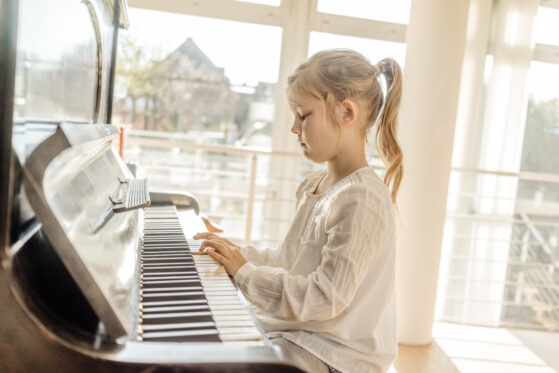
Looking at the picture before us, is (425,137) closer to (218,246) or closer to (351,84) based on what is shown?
(351,84)

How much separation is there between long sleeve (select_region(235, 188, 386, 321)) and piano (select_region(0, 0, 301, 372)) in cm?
7

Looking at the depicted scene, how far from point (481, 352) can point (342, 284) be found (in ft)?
6.28

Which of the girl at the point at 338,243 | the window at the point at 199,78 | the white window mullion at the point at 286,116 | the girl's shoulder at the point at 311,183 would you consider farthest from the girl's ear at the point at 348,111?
the window at the point at 199,78

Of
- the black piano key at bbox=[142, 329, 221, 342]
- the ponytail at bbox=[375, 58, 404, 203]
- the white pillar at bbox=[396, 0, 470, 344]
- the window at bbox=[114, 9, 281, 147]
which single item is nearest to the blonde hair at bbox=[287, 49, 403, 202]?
the ponytail at bbox=[375, 58, 404, 203]

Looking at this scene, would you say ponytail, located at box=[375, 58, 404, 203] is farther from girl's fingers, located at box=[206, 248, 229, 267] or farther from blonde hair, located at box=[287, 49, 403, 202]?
girl's fingers, located at box=[206, 248, 229, 267]

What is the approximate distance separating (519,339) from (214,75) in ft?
8.06

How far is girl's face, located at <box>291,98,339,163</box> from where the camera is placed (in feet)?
3.38

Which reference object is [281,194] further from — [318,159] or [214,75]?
[318,159]

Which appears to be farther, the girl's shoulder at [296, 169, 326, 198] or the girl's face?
the girl's shoulder at [296, 169, 326, 198]

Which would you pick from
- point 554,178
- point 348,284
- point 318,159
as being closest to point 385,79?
point 318,159

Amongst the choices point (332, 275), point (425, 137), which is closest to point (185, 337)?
point (332, 275)

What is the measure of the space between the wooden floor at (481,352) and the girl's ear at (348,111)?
1.47 meters

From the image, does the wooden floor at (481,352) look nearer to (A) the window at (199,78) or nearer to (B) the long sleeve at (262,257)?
(B) the long sleeve at (262,257)

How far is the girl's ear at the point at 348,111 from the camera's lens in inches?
40.4
